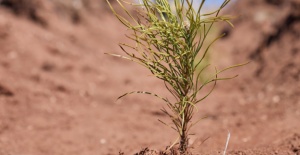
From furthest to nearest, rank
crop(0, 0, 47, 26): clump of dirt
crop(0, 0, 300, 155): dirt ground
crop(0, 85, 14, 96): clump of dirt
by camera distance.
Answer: crop(0, 0, 47, 26): clump of dirt → crop(0, 85, 14, 96): clump of dirt → crop(0, 0, 300, 155): dirt ground

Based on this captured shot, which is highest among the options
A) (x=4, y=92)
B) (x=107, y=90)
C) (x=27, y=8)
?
(x=27, y=8)

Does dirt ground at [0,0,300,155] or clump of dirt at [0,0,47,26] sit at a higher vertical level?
clump of dirt at [0,0,47,26]

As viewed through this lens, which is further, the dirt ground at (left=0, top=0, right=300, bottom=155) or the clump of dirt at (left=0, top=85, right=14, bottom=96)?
the clump of dirt at (left=0, top=85, right=14, bottom=96)

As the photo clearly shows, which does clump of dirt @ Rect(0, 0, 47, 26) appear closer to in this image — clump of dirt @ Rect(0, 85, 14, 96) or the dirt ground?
the dirt ground

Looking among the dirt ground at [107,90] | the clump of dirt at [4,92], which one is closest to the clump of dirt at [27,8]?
the dirt ground at [107,90]

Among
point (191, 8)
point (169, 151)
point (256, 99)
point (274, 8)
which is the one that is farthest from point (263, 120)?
point (274, 8)

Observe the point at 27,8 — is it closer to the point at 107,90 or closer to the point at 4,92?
the point at 107,90

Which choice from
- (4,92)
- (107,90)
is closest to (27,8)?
(107,90)

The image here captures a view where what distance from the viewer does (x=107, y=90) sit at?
5.75 m

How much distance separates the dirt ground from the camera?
133 inches

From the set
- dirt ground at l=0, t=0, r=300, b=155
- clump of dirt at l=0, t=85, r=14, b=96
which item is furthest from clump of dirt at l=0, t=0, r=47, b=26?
clump of dirt at l=0, t=85, r=14, b=96

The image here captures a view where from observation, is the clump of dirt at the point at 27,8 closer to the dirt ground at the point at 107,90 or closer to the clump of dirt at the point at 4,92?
the dirt ground at the point at 107,90

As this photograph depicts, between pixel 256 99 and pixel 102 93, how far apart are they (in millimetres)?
2130

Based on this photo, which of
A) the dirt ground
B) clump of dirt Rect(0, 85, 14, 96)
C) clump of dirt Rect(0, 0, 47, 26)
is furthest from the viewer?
clump of dirt Rect(0, 0, 47, 26)
